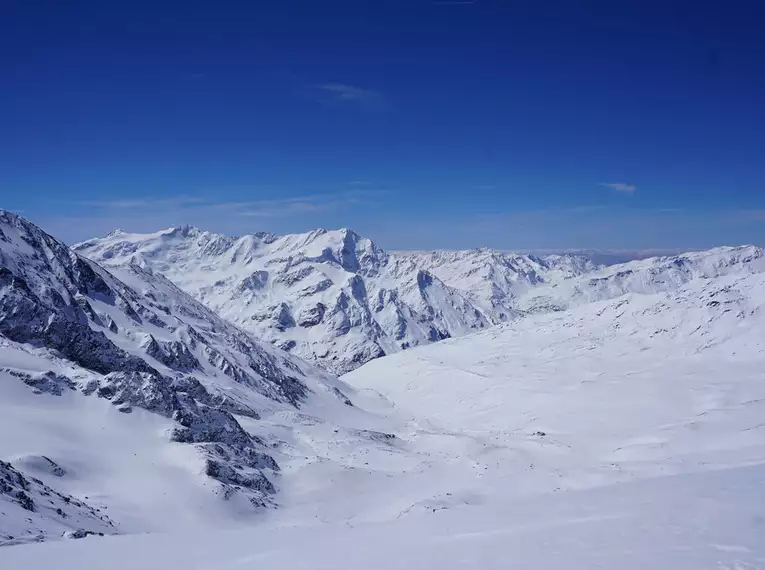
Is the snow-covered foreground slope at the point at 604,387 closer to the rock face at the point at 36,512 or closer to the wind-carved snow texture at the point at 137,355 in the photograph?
the wind-carved snow texture at the point at 137,355

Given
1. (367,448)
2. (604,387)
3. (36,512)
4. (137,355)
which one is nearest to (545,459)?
(367,448)

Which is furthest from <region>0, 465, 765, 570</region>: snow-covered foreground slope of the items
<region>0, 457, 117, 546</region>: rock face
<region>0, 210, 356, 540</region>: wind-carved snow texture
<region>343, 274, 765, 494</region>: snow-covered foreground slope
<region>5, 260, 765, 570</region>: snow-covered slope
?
<region>343, 274, 765, 494</region>: snow-covered foreground slope

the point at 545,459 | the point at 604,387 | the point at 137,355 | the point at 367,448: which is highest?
the point at 137,355

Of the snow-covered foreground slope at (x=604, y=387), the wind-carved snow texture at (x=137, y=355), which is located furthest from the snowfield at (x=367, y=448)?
the snow-covered foreground slope at (x=604, y=387)

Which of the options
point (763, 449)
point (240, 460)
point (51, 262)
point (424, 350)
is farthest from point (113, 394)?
point (424, 350)

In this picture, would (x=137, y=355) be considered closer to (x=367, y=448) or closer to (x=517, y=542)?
(x=367, y=448)
